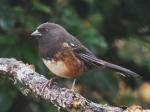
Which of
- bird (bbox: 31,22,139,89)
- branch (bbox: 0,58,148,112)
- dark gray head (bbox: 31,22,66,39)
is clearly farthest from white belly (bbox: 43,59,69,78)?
dark gray head (bbox: 31,22,66,39)

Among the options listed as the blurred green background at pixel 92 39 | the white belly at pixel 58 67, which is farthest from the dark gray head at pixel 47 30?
the blurred green background at pixel 92 39

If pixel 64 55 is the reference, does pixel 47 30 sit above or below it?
above

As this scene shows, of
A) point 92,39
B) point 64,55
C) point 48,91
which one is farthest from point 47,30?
point 92,39

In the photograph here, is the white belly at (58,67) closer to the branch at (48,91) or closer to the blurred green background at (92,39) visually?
the branch at (48,91)

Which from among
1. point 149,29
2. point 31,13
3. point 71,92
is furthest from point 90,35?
point 71,92

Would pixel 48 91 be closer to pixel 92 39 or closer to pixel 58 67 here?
pixel 58 67

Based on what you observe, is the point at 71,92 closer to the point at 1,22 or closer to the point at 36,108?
the point at 1,22
